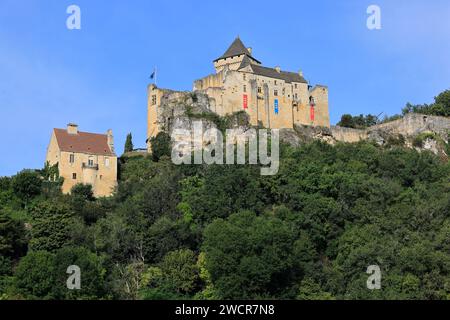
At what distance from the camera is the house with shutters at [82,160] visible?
6675cm

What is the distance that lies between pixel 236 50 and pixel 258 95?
310 inches

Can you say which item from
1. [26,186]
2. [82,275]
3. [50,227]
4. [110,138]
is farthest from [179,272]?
[110,138]

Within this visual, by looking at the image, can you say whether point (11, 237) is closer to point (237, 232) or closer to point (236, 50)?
point (237, 232)

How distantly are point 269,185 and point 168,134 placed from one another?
15.3 meters

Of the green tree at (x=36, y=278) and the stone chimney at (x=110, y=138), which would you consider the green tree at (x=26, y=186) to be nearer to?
the stone chimney at (x=110, y=138)

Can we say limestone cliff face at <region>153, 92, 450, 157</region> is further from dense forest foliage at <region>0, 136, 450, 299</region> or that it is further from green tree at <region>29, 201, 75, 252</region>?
green tree at <region>29, 201, 75, 252</region>

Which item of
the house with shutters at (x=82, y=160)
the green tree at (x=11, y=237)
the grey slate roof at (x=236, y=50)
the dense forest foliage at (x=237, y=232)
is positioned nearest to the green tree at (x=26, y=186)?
the dense forest foliage at (x=237, y=232)

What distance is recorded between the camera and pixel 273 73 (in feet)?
262
